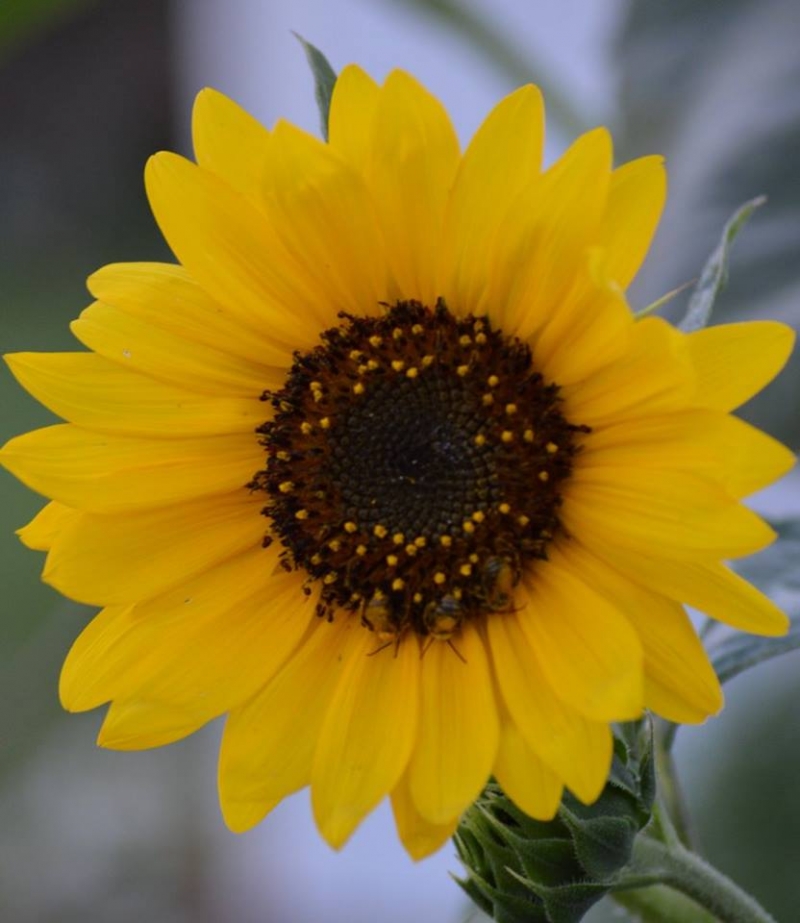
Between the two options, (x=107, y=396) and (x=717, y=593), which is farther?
(x=107, y=396)

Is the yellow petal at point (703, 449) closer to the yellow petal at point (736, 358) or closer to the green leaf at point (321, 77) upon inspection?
the yellow petal at point (736, 358)

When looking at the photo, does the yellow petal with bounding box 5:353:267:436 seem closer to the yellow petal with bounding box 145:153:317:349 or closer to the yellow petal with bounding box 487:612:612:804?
the yellow petal with bounding box 145:153:317:349

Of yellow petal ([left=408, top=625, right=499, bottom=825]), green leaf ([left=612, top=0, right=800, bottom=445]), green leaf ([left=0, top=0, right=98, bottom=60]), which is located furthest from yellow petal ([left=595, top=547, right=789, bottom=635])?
green leaf ([left=0, top=0, right=98, bottom=60])

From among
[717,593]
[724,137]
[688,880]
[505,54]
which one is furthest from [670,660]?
[505,54]

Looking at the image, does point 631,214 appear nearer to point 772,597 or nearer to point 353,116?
point 353,116

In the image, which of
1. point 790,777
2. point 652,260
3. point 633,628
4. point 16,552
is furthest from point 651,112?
point 16,552

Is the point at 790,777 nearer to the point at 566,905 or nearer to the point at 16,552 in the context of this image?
the point at 566,905
